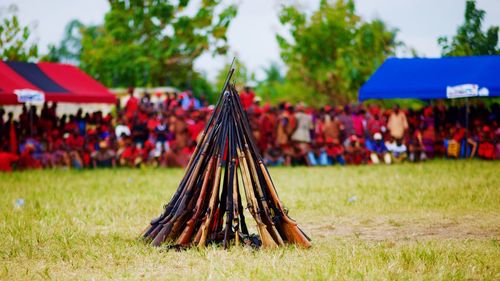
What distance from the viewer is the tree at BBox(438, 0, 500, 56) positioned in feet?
58.5

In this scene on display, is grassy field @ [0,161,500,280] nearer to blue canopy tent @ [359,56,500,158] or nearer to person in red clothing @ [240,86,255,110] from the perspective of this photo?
blue canopy tent @ [359,56,500,158]

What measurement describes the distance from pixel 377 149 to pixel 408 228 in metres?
12.5

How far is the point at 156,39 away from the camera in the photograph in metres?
33.5

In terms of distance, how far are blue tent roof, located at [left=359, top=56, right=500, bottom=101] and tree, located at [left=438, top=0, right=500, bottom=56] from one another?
1.55ft

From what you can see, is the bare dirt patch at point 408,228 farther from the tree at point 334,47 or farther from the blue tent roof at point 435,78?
the tree at point 334,47

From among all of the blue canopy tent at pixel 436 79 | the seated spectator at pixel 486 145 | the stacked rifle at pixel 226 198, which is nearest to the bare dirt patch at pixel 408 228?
the stacked rifle at pixel 226 198

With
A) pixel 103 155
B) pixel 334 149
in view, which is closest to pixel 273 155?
pixel 334 149

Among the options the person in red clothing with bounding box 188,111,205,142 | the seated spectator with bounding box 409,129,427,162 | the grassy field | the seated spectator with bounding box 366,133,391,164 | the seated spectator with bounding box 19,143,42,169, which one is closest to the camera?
the grassy field

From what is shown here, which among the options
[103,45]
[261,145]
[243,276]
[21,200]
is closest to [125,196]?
[21,200]

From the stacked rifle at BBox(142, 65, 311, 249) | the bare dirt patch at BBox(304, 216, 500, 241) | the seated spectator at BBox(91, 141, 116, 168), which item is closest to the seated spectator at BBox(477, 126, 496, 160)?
the seated spectator at BBox(91, 141, 116, 168)

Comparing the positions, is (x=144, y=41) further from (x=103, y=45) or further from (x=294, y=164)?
(x=294, y=164)

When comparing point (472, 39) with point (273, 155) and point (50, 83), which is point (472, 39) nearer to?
point (273, 155)

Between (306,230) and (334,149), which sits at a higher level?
(334,149)

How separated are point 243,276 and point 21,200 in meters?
6.52
